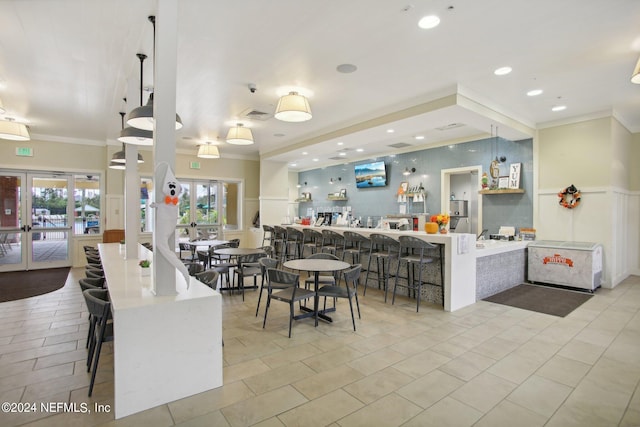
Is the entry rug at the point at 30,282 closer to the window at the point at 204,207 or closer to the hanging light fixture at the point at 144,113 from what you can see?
the window at the point at 204,207

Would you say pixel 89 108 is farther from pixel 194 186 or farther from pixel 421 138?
pixel 421 138

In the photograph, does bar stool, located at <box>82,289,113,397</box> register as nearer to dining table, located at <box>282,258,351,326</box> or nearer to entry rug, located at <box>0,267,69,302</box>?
dining table, located at <box>282,258,351,326</box>

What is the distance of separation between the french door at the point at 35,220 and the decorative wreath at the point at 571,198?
34.7 ft

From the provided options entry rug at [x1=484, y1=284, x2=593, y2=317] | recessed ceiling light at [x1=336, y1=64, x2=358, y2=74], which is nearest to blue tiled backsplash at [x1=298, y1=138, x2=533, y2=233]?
entry rug at [x1=484, y1=284, x2=593, y2=317]

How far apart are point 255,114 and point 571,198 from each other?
5.81 metres

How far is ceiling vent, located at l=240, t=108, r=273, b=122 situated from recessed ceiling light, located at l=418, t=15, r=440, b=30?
3.11 m

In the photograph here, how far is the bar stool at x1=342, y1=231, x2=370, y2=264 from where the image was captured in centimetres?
556

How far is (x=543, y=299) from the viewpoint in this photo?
199 inches

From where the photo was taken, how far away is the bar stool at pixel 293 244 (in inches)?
286

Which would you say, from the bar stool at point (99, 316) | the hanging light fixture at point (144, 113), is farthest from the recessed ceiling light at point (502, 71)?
the bar stool at point (99, 316)

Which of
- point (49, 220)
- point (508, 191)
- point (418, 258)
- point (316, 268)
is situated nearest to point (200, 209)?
point (49, 220)

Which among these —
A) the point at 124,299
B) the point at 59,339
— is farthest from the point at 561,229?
the point at 59,339

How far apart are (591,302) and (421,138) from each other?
4528mm

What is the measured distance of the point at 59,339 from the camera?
351cm
